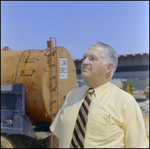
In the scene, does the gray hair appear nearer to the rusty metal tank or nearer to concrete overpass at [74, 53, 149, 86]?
the rusty metal tank

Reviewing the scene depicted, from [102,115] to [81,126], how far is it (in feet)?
0.55

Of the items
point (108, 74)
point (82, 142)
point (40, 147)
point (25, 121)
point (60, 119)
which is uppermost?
point (108, 74)

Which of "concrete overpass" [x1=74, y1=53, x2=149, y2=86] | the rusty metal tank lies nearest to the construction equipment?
the rusty metal tank

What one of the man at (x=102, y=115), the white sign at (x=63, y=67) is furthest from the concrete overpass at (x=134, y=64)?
the man at (x=102, y=115)

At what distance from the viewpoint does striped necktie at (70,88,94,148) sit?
4.32 ft

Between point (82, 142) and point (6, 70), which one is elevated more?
point (6, 70)

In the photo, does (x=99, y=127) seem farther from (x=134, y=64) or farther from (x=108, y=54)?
(x=134, y=64)

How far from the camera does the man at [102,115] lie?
4.13 ft

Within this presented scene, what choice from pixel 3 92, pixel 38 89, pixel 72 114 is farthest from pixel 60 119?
pixel 3 92

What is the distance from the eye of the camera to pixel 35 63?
4.62 meters

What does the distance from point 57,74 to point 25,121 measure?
1314 millimetres

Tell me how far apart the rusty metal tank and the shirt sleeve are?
331 centimetres

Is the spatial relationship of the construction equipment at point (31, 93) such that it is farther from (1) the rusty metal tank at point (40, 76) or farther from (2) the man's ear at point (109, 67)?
(2) the man's ear at point (109, 67)

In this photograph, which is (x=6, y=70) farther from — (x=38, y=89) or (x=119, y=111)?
(x=119, y=111)
